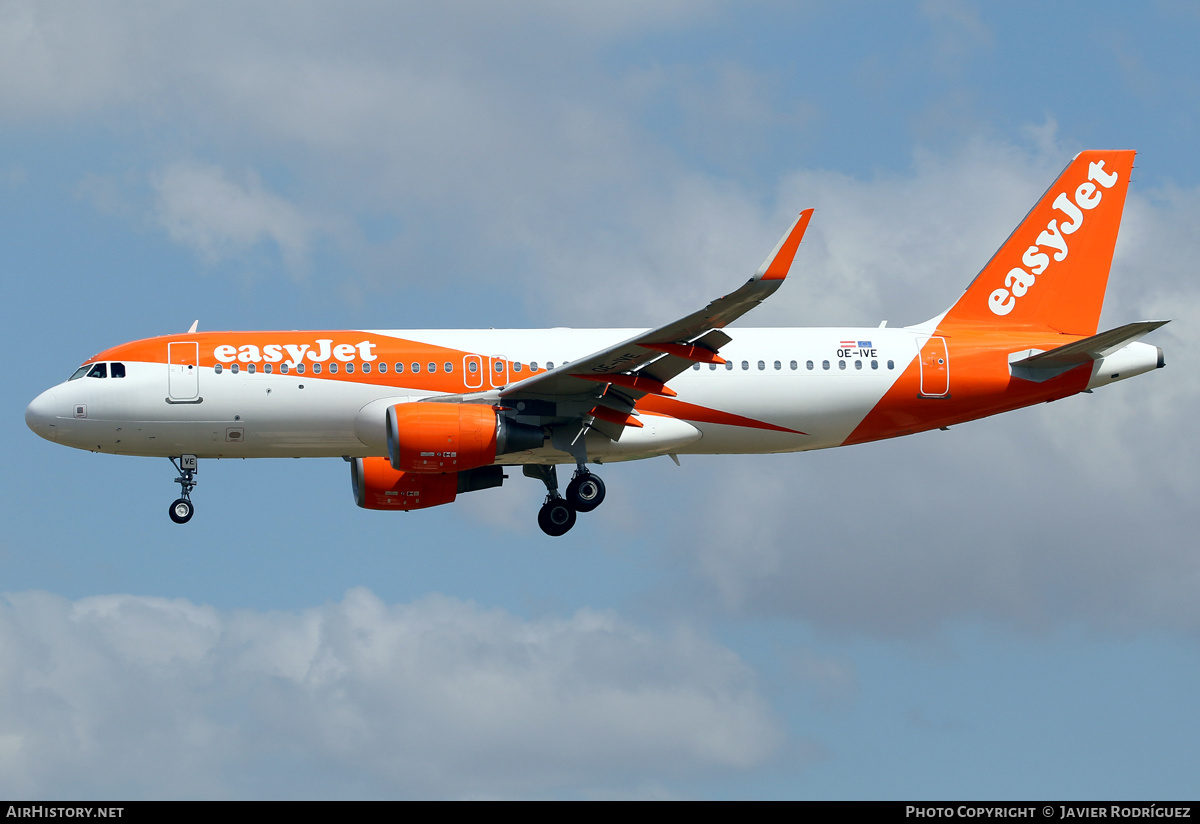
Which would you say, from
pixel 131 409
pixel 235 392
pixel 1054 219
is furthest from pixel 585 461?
pixel 1054 219

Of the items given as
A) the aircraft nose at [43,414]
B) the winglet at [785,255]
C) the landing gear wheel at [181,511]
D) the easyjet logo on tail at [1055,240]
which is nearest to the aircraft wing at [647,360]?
the winglet at [785,255]

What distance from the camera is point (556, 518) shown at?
118 ft

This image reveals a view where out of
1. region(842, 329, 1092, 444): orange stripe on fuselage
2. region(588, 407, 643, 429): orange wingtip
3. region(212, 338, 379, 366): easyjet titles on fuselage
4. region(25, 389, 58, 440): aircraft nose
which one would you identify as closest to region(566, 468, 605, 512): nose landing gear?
region(588, 407, 643, 429): orange wingtip

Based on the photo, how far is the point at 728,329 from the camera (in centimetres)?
3625

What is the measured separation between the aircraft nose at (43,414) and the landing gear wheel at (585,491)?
11816 millimetres

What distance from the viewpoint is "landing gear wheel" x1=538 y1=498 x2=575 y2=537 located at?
35.9 metres

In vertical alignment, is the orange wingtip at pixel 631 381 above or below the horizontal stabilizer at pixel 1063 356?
below

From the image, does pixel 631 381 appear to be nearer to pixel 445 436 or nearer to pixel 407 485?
pixel 445 436

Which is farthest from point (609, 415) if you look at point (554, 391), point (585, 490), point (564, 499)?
point (564, 499)

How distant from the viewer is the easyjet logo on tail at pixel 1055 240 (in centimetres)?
3788

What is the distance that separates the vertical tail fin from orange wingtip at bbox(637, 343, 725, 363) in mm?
8217

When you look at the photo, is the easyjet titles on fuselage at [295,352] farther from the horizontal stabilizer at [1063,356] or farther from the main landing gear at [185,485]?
the horizontal stabilizer at [1063,356]

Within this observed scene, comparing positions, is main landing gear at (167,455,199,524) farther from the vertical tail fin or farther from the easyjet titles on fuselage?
the vertical tail fin

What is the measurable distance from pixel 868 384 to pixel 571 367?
24.4 ft
